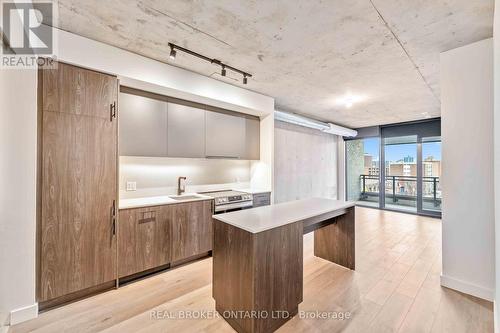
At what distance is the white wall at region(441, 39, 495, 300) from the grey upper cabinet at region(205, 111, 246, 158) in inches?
106

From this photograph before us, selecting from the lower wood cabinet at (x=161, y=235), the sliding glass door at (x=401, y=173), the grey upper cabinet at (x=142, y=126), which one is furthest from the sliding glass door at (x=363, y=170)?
the grey upper cabinet at (x=142, y=126)

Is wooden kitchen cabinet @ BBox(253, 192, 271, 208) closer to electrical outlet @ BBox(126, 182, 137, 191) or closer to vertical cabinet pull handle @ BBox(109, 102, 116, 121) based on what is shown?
electrical outlet @ BBox(126, 182, 137, 191)

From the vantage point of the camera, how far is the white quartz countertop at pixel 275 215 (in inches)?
66.0

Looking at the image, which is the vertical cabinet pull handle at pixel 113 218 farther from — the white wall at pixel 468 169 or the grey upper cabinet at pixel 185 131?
the white wall at pixel 468 169

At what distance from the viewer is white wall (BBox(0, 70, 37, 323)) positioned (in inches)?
67.9

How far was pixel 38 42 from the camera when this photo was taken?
1896mm

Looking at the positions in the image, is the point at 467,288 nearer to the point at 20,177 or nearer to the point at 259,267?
the point at 259,267

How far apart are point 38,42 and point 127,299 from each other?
2.57 metres

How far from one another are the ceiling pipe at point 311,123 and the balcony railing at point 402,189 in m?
1.71

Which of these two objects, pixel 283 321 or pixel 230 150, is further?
pixel 230 150

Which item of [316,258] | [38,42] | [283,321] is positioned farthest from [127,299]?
[38,42]

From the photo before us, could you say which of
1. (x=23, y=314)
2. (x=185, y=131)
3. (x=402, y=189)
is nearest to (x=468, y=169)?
(x=185, y=131)

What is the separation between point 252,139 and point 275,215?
2144 mm

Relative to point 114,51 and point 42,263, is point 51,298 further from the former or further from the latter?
point 114,51
